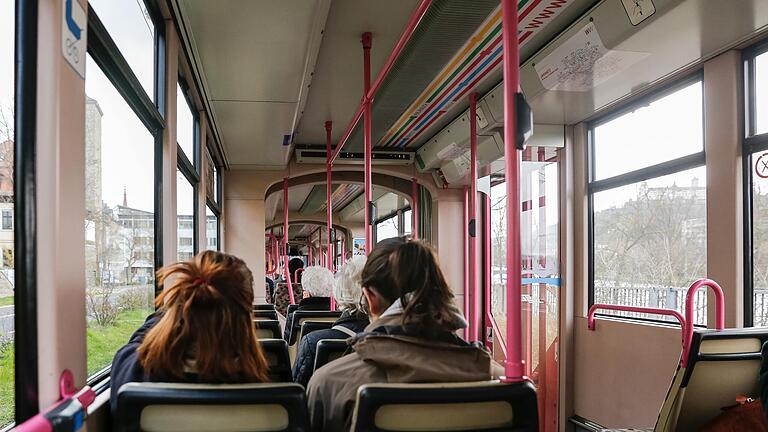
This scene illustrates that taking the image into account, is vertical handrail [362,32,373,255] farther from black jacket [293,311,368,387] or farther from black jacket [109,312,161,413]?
black jacket [109,312,161,413]

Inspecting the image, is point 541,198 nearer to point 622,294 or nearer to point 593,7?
point 622,294

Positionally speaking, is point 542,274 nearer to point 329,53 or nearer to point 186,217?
point 329,53

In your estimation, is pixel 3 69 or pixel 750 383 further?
pixel 750 383

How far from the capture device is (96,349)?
2191 millimetres

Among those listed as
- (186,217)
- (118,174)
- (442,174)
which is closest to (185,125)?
(186,217)

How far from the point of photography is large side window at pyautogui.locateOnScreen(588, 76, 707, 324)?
432 centimetres

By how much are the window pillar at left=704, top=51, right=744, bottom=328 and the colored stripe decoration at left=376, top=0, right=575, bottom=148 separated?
1154 millimetres

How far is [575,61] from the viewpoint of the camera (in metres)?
3.83

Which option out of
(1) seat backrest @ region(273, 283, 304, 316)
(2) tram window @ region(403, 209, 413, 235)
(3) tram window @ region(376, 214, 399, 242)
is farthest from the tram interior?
(3) tram window @ region(376, 214, 399, 242)

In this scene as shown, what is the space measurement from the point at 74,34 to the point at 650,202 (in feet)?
14.0

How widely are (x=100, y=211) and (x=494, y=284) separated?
623 cm

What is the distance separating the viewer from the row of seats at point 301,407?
4.52 ft

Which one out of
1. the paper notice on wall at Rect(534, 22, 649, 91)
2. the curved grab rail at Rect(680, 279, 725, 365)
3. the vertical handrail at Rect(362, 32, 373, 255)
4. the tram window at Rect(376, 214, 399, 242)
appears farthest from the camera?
the tram window at Rect(376, 214, 399, 242)

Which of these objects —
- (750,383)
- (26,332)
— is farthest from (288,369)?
(750,383)
